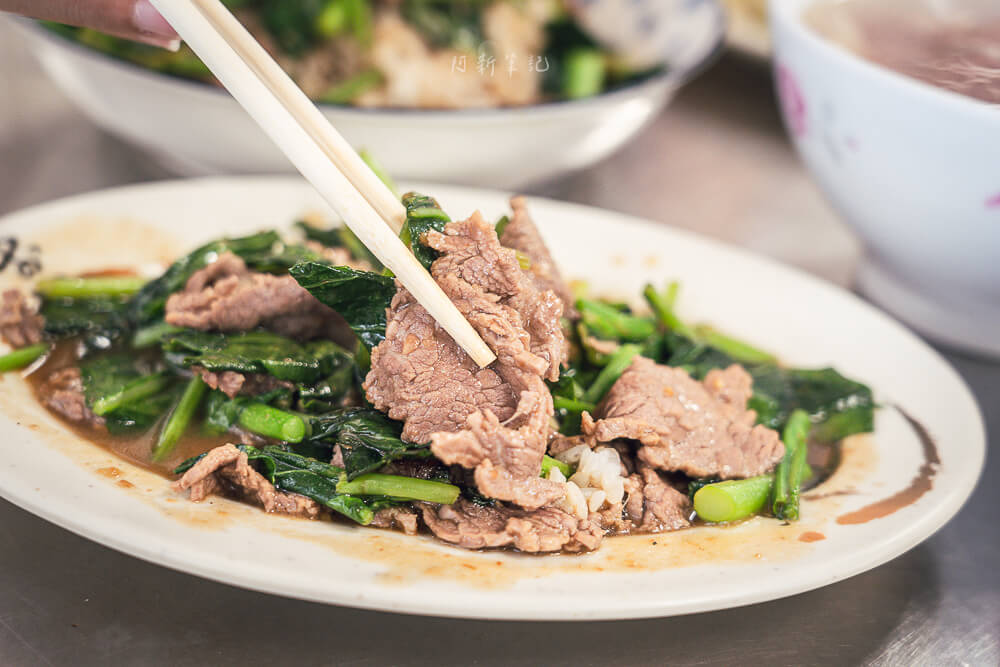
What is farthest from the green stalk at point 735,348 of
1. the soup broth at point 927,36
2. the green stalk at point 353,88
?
the green stalk at point 353,88

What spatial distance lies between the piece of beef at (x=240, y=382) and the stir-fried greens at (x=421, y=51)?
2058mm

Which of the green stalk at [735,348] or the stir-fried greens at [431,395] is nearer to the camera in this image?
the stir-fried greens at [431,395]

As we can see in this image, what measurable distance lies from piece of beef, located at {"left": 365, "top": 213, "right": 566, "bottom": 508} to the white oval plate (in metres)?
0.26

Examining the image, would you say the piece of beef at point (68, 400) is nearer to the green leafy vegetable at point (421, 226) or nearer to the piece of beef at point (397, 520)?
the piece of beef at point (397, 520)

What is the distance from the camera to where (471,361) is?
1967 mm

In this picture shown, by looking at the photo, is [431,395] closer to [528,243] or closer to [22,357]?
[528,243]

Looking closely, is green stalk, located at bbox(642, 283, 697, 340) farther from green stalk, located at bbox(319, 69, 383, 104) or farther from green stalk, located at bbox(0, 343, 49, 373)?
green stalk, located at bbox(319, 69, 383, 104)

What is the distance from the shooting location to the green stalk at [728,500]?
80.0 inches

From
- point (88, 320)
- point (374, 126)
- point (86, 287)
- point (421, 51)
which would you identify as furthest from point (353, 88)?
point (88, 320)

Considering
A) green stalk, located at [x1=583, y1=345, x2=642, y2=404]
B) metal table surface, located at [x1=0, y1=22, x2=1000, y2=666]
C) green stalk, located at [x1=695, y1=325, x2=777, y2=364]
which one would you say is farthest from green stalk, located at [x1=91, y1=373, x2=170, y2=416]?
green stalk, located at [x1=695, y1=325, x2=777, y2=364]

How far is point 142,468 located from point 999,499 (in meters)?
2.50

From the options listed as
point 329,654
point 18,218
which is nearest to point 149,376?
point 18,218

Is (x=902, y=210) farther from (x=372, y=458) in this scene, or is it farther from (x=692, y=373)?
(x=372, y=458)

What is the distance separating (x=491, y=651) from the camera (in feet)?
6.15
